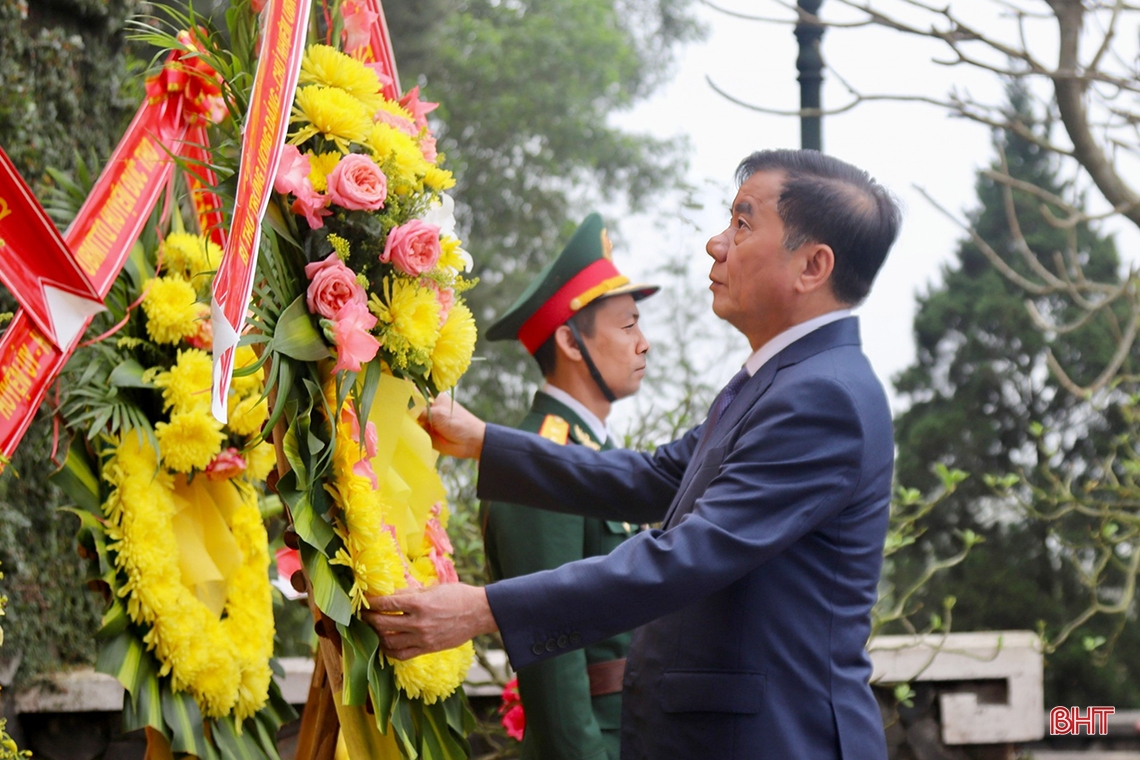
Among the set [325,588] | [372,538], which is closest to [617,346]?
[372,538]

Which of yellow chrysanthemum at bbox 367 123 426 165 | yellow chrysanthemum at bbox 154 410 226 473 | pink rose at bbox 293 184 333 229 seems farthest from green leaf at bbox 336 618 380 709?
yellow chrysanthemum at bbox 154 410 226 473

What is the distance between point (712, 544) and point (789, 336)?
1.66ft

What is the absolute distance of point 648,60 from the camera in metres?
16.1

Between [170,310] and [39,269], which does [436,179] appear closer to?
[39,269]

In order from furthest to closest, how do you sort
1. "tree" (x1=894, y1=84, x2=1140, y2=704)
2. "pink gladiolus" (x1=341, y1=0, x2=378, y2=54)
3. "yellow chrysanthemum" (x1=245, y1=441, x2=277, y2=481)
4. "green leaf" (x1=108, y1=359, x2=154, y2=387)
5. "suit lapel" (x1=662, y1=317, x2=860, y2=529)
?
"tree" (x1=894, y1=84, x2=1140, y2=704), "yellow chrysanthemum" (x1=245, y1=441, x2=277, y2=481), "green leaf" (x1=108, y1=359, x2=154, y2=387), "pink gladiolus" (x1=341, y1=0, x2=378, y2=54), "suit lapel" (x1=662, y1=317, x2=860, y2=529)

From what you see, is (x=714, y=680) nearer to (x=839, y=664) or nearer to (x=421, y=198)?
(x=839, y=664)

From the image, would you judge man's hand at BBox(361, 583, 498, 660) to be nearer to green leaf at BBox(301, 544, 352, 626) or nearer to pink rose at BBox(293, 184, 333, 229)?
green leaf at BBox(301, 544, 352, 626)

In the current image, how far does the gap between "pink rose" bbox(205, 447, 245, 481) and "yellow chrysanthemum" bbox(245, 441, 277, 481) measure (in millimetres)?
32

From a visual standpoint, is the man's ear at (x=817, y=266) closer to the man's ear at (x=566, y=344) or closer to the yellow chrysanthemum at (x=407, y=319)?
the yellow chrysanthemum at (x=407, y=319)

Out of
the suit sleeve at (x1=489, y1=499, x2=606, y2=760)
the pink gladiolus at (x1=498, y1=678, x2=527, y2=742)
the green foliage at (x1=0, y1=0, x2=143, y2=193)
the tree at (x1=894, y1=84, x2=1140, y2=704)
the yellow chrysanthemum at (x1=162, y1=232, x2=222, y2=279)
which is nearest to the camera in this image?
the suit sleeve at (x1=489, y1=499, x2=606, y2=760)

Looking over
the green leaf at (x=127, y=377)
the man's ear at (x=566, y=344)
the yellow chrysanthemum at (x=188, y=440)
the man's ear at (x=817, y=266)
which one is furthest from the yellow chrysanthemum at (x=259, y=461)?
the man's ear at (x=817, y=266)

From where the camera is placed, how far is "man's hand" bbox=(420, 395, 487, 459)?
284cm

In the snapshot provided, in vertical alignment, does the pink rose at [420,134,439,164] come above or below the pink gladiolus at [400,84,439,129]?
below

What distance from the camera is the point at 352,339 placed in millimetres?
2162
